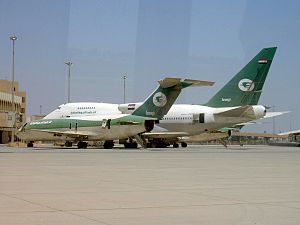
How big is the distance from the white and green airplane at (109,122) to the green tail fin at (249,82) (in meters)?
3.50

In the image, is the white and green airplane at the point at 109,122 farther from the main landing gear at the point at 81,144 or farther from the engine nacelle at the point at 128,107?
the engine nacelle at the point at 128,107

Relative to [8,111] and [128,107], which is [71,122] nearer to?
[128,107]

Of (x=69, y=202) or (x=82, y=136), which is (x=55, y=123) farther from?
(x=69, y=202)

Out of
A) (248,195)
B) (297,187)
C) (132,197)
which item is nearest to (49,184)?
(132,197)

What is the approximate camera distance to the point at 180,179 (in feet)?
50.3

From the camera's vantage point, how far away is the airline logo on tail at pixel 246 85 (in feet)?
176

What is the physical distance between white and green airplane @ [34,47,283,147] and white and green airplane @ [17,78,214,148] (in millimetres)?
1171

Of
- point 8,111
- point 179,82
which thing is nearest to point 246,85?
point 179,82

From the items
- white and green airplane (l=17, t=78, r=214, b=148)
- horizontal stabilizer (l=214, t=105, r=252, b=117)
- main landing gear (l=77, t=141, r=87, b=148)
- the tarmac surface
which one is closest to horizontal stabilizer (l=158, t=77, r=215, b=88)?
white and green airplane (l=17, t=78, r=214, b=148)

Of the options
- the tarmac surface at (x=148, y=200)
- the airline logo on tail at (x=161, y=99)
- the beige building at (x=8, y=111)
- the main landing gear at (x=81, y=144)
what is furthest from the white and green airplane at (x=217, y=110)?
the tarmac surface at (x=148, y=200)

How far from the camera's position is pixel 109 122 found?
5509cm

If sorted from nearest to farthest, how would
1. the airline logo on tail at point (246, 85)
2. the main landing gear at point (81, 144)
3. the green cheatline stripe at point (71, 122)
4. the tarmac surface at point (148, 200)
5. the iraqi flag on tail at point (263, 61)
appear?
the tarmac surface at point (148, 200)
the iraqi flag on tail at point (263, 61)
the airline logo on tail at point (246, 85)
the green cheatline stripe at point (71, 122)
the main landing gear at point (81, 144)

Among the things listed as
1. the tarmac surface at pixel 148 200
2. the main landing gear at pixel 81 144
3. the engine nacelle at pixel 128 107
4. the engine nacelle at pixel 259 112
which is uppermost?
the engine nacelle at pixel 128 107

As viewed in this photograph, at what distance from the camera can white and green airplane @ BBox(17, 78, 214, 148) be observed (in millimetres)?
53375
